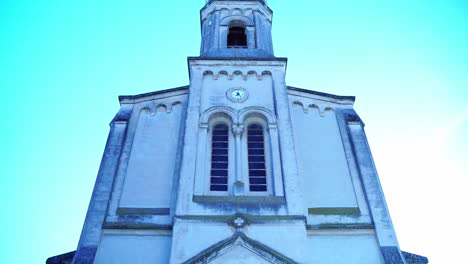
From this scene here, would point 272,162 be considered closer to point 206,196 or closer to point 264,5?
point 206,196

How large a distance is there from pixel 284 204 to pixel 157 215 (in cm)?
393

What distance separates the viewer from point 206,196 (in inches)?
610

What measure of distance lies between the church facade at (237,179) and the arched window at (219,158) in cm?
4

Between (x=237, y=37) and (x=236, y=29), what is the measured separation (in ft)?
1.34

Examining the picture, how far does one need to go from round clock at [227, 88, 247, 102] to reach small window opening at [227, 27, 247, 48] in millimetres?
5374

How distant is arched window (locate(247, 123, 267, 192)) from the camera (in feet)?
53.5

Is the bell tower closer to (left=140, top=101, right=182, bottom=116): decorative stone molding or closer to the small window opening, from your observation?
the small window opening

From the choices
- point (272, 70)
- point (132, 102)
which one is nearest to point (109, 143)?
point (132, 102)

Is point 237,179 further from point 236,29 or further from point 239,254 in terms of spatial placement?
point 236,29

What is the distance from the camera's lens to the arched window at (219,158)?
53.4 feet

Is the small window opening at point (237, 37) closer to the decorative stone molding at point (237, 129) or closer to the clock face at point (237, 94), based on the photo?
the clock face at point (237, 94)

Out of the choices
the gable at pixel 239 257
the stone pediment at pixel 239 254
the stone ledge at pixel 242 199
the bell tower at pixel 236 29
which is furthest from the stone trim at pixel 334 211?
the bell tower at pixel 236 29

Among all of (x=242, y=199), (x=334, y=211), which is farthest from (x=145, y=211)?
(x=334, y=211)

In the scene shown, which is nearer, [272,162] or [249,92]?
[272,162]
